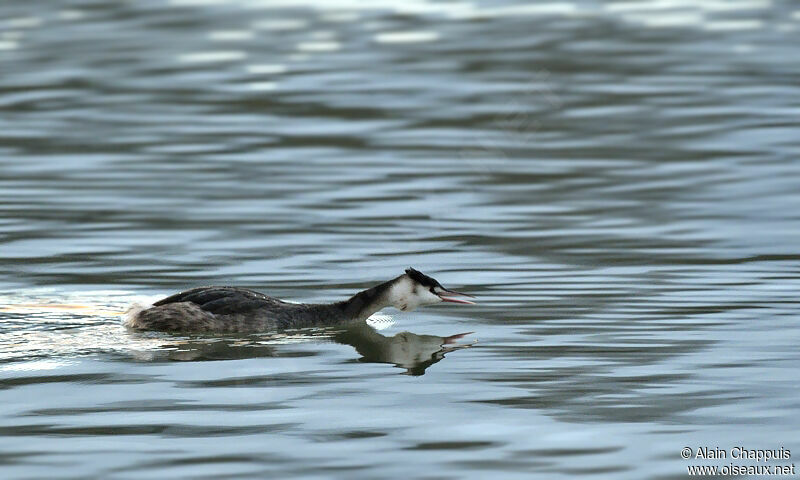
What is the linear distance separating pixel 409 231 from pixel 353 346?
4.03m

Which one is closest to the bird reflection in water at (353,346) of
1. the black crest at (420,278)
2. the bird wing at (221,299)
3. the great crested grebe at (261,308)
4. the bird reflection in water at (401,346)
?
the bird reflection in water at (401,346)

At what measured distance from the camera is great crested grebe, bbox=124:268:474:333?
1308 centimetres

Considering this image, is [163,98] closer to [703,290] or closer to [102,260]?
[102,260]

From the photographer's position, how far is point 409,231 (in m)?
16.9

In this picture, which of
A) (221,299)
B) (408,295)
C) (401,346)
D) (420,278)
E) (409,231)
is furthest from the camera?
(409,231)

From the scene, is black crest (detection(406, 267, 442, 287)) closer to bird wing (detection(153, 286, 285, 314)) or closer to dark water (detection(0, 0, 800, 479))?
dark water (detection(0, 0, 800, 479))

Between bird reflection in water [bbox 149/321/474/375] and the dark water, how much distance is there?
47 mm

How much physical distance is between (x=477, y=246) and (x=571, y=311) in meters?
2.72

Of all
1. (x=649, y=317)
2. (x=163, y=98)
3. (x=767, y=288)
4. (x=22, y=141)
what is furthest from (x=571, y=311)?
(x=163, y=98)

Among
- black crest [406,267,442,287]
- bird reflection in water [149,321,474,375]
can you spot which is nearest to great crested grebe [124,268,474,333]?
black crest [406,267,442,287]

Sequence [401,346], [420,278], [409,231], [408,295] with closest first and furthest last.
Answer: [401,346] → [420,278] → [408,295] → [409,231]

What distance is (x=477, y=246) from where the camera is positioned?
1638cm

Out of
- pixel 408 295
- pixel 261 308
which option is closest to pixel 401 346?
pixel 408 295

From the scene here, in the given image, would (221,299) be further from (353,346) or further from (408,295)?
(408,295)
